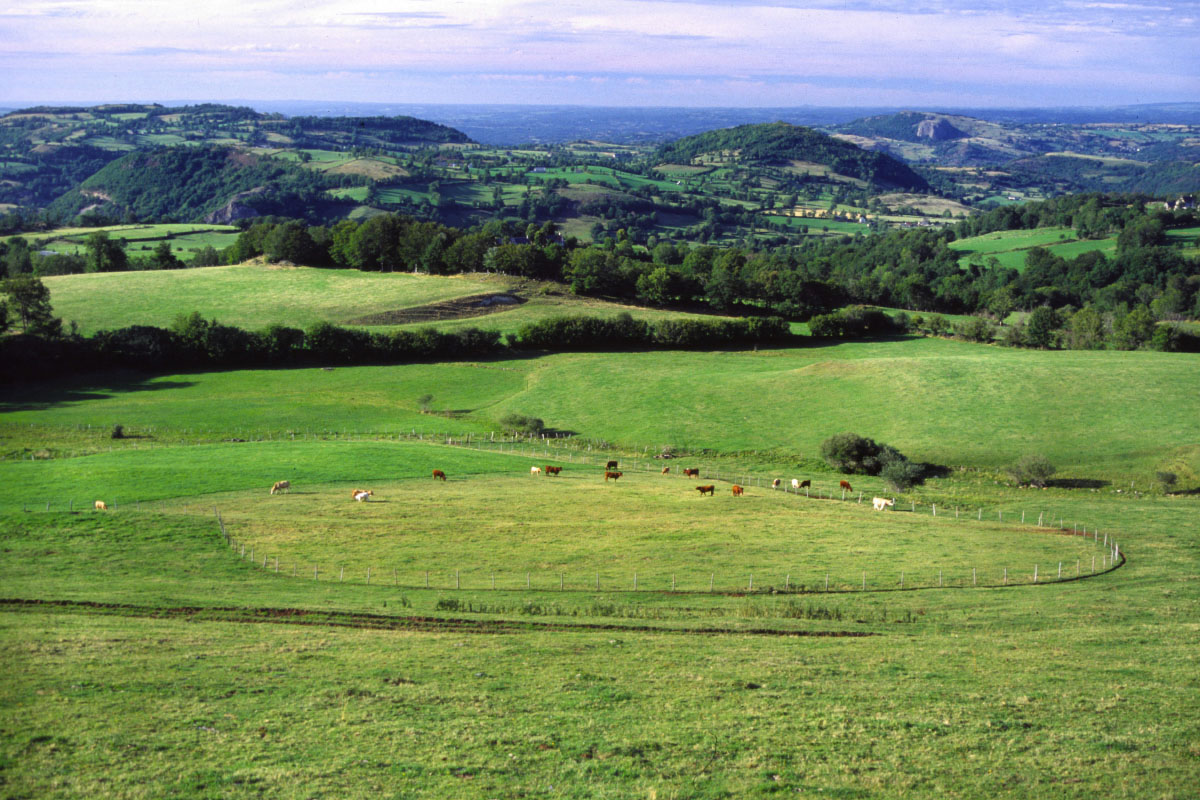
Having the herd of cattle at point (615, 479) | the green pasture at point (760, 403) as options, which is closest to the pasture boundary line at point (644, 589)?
the herd of cattle at point (615, 479)

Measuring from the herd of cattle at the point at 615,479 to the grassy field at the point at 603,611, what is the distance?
4.13 ft

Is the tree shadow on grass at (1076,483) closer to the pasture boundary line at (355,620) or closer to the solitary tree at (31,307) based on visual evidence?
the pasture boundary line at (355,620)

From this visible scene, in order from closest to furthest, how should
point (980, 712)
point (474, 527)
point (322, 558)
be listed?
point (980, 712)
point (322, 558)
point (474, 527)

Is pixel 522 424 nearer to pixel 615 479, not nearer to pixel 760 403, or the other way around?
pixel 615 479

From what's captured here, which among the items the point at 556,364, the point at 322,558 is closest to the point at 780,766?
the point at 322,558

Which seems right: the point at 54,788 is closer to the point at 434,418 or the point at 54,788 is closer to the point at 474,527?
the point at 474,527

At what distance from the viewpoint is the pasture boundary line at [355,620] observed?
29.7m

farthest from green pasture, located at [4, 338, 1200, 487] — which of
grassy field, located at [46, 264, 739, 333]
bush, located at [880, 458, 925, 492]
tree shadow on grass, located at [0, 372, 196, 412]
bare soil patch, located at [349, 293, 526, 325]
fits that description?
grassy field, located at [46, 264, 739, 333]

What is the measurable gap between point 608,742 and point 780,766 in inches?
158

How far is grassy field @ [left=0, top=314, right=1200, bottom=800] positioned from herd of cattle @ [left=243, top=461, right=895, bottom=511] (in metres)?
1.26

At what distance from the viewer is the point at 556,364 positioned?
326 ft

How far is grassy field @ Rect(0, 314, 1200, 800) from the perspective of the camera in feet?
62.3

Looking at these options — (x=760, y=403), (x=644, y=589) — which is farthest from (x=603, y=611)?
(x=760, y=403)

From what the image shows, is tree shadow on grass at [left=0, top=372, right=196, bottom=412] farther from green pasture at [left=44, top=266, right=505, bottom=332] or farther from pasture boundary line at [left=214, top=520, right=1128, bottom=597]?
pasture boundary line at [left=214, top=520, right=1128, bottom=597]
